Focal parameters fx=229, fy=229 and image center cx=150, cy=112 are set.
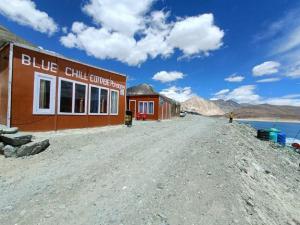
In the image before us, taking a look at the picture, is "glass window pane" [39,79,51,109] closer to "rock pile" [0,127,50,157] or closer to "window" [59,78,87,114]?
"window" [59,78,87,114]

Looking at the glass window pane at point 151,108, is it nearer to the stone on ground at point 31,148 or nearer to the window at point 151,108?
the window at point 151,108

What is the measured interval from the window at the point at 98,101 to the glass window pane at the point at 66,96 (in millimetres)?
1729

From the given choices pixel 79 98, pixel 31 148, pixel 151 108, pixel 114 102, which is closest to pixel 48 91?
pixel 79 98

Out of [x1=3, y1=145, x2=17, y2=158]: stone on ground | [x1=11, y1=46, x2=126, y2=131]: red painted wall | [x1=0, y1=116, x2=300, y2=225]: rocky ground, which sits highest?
[x1=11, y1=46, x2=126, y2=131]: red painted wall

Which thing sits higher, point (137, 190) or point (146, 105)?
point (146, 105)

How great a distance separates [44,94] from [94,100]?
3783 mm

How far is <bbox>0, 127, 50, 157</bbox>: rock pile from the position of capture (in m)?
7.09

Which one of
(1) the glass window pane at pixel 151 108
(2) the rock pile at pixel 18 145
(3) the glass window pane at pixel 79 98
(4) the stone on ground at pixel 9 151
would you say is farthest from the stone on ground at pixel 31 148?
(1) the glass window pane at pixel 151 108

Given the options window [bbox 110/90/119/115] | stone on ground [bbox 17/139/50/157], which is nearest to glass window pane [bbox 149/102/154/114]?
window [bbox 110/90/119/115]

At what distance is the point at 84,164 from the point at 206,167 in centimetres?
357

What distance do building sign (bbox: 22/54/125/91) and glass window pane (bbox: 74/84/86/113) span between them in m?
0.52

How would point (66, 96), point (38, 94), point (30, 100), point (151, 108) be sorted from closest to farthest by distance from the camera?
point (30, 100) < point (38, 94) < point (66, 96) < point (151, 108)

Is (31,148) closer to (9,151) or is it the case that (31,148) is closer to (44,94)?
(9,151)

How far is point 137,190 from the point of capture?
5.01m
